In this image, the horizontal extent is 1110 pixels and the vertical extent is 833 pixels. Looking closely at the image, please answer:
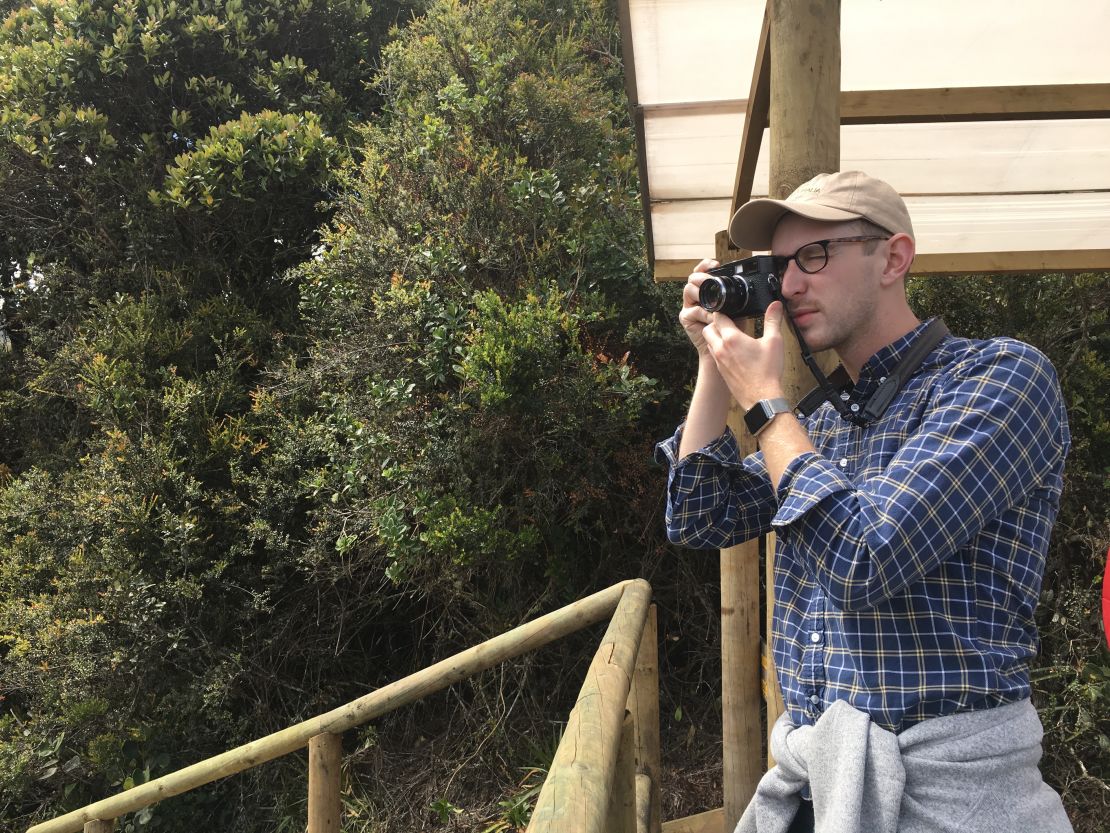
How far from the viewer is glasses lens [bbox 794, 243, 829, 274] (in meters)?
1.33

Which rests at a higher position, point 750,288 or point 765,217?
point 765,217

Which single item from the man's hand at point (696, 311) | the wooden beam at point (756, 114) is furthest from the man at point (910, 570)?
the wooden beam at point (756, 114)

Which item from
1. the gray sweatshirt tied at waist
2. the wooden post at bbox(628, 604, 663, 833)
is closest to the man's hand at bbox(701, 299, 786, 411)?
the gray sweatshirt tied at waist

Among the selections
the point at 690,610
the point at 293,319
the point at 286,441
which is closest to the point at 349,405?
the point at 286,441

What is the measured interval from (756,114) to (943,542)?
1.50m

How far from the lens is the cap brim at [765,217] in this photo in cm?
129

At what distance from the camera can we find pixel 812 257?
134 cm

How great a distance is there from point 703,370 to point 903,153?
72.4 inches

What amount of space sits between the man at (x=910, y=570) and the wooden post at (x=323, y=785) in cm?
119

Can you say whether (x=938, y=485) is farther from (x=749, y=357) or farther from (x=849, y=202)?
(x=849, y=202)

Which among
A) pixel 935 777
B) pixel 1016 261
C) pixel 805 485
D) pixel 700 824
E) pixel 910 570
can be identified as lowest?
pixel 700 824

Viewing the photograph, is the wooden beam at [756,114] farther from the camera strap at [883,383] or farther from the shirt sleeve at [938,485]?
the shirt sleeve at [938,485]

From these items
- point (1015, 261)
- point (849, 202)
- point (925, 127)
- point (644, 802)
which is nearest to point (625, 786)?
point (644, 802)

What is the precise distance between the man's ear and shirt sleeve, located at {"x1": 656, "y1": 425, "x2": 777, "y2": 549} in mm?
391
